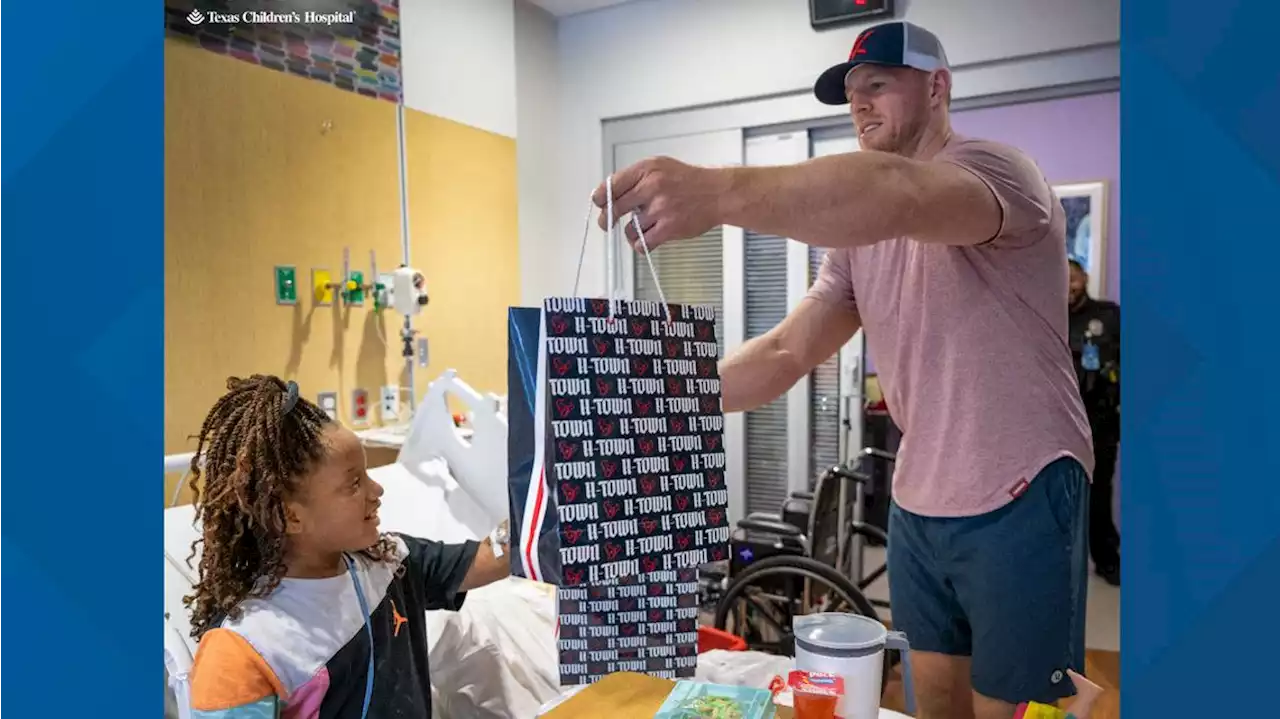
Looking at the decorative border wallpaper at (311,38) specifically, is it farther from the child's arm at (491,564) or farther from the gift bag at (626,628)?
the gift bag at (626,628)

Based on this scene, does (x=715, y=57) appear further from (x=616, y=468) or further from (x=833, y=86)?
(x=616, y=468)

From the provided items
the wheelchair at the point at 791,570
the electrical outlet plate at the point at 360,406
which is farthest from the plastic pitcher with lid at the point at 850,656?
the electrical outlet plate at the point at 360,406

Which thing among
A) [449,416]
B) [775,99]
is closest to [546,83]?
[775,99]

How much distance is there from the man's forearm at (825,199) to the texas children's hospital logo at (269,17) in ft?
7.41

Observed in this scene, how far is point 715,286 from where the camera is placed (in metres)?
3.71

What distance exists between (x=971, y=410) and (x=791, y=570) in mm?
1270

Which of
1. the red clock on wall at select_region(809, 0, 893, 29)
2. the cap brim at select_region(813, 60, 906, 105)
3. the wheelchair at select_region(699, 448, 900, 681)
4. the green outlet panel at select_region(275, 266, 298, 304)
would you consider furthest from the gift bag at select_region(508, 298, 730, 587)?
the red clock on wall at select_region(809, 0, 893, 29)

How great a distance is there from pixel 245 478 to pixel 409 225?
81.4 inches

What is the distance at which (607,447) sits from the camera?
761 millimetres

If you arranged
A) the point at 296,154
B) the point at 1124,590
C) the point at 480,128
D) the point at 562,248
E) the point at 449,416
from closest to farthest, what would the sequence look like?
the point at 1124,590 → the point at 449,416 → the point at 296,154 → the point at 480,128 → the point at 562,248

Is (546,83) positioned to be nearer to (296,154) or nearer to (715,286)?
(715,286)

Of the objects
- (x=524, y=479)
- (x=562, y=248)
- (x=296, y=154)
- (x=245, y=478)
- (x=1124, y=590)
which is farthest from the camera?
(x=562, y=248)

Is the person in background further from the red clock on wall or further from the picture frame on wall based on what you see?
the red clock on wall

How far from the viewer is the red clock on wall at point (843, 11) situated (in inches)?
125
